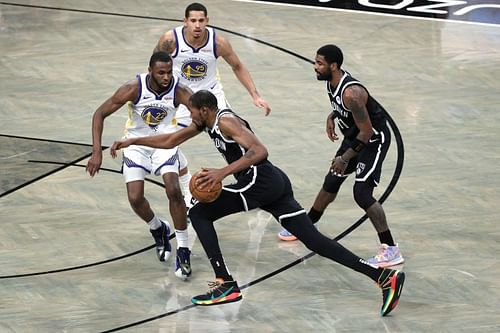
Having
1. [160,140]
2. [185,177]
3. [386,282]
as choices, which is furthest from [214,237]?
[185,177]

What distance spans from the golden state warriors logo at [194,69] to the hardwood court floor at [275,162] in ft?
3.62

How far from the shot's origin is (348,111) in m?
9.47

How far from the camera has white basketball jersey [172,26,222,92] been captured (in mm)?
10820

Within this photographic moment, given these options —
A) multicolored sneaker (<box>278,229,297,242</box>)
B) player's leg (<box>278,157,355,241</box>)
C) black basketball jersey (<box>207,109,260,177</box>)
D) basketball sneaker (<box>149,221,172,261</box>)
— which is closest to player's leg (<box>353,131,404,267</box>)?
player's leg (<box>278,157,355,241</box>)

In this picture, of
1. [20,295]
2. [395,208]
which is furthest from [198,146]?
[20,295]

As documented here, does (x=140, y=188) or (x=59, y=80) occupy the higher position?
(x=140, y=188)

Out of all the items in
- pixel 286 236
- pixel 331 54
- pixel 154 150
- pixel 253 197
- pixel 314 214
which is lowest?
pixel 286 236

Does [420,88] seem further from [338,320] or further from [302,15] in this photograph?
[338,320]

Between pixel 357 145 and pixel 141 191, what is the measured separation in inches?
66.0

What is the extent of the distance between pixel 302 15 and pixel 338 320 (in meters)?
8.46

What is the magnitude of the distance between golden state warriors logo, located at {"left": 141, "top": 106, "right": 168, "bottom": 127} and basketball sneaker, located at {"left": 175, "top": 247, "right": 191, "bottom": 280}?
1.03 m

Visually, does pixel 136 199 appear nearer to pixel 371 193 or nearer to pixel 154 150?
pixel 154 150

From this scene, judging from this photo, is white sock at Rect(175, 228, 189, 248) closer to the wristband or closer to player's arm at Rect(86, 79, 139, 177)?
player's arm at Rect(86, 79, 139, 177)

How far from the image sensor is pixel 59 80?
1439cm
